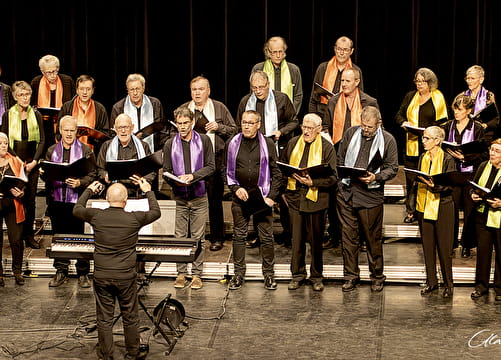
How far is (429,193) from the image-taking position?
8.42 meters

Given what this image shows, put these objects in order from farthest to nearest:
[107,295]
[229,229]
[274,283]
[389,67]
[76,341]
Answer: [389,67]
[229,229]
[274,283]
[76,341]
[107,295]

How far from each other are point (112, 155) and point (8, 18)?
412cm

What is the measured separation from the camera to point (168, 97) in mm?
11703

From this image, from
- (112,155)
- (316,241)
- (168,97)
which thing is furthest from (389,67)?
(112,155)

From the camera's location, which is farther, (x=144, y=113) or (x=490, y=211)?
(x=144, y=113)

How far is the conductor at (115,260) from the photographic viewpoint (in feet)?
23.2

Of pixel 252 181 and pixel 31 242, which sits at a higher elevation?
pixel 252 181

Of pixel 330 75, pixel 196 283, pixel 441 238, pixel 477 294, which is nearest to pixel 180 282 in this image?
pixel 196 283

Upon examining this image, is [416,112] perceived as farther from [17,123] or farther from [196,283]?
[17,123]

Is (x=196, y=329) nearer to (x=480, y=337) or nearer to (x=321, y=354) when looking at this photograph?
(x=321, y=354)

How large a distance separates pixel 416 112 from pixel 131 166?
2967mm

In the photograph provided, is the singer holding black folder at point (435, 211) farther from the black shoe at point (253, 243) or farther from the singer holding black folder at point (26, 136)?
the singer holding black folder at point (26, 136)

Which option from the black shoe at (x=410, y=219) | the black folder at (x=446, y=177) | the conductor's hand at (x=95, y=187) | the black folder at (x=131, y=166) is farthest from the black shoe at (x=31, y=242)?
the black folder at (x=446, y=177)

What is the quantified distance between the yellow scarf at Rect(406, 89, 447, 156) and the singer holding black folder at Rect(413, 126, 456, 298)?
83 cm
